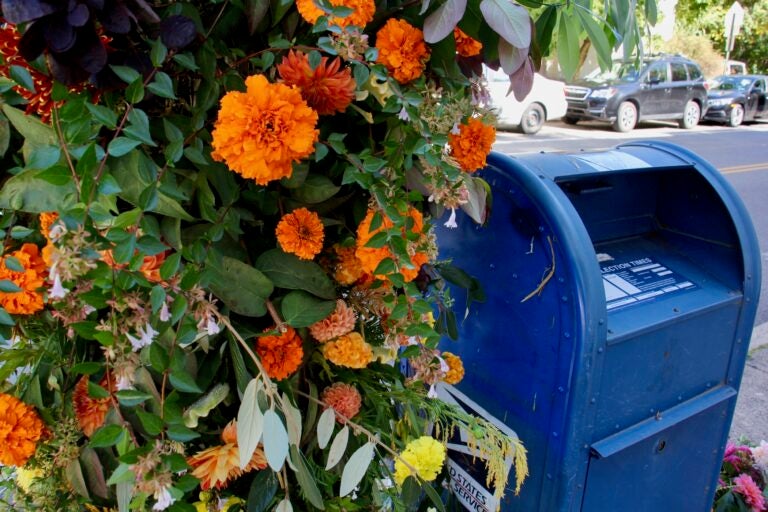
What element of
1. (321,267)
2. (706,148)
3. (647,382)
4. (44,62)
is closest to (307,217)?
(321,267)

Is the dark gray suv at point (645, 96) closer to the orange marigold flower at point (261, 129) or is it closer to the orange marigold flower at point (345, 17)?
the orange marigold flower at point (345, 17)

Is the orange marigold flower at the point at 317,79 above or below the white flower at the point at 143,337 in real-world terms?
above

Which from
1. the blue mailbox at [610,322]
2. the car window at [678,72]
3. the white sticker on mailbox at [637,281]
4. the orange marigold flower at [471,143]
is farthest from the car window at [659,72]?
the orange marigold flower at [471,143]

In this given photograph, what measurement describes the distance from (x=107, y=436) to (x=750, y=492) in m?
2.41

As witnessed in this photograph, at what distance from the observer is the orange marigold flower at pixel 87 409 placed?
3.18 ft

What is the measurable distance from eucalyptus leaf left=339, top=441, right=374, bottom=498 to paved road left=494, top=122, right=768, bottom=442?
2.32 metres

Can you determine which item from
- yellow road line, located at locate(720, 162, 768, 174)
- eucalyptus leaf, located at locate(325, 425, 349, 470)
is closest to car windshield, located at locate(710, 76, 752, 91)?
yellow road line, located at locate(720, 162, 768, 174)

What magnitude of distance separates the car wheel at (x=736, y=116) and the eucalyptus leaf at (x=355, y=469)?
1879cm

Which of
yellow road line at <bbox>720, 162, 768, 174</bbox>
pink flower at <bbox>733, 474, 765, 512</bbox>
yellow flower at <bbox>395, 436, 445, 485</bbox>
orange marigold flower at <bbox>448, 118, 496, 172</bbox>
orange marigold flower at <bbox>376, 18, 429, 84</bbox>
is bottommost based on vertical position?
yellow road line at <bbox>720, 162, 768, 174</bbox>

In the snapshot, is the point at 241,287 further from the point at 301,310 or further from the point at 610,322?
the point at 610,322

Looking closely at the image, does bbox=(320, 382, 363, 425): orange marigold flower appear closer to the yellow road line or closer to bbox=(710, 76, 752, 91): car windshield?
the yellow road line

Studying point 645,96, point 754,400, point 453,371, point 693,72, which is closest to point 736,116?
point 693,72

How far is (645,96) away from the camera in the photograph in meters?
14.2

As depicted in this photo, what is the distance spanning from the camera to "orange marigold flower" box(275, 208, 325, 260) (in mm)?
938
